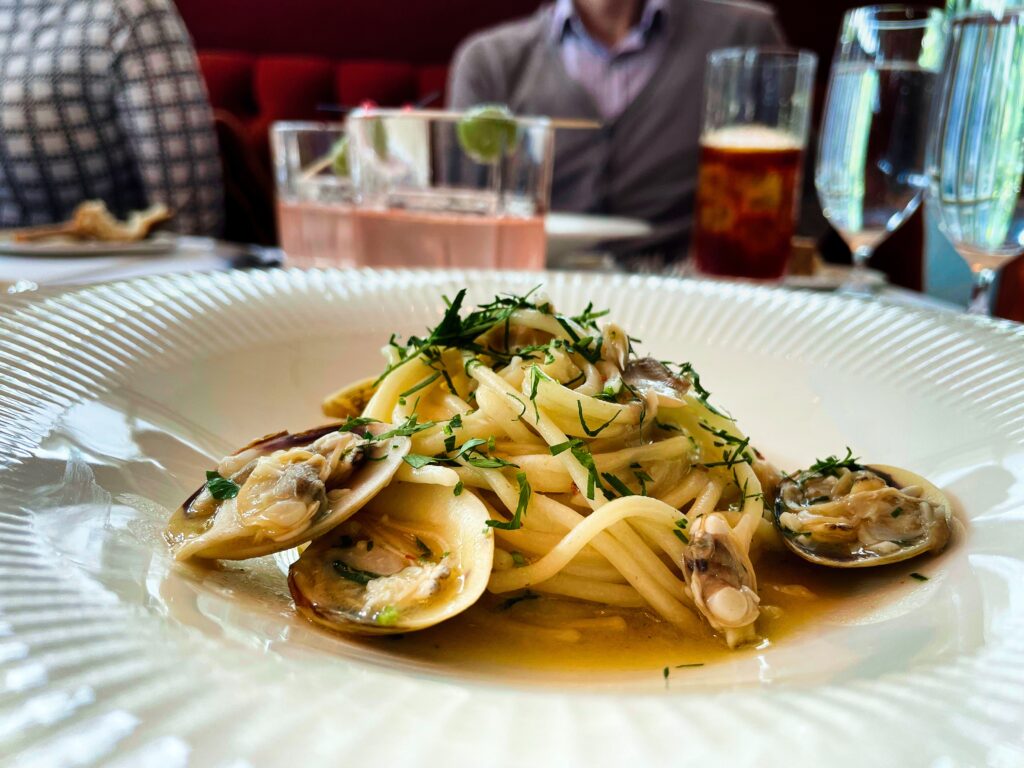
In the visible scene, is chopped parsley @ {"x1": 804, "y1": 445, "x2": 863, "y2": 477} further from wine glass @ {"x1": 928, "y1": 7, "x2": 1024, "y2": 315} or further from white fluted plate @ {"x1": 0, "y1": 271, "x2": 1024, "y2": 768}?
wine glass @ {"x1": 928, "y1": 7, "x2": 1024, "y2": 315}

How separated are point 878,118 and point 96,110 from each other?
3.88 metres

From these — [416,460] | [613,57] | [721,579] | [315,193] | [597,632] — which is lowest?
[597,632]

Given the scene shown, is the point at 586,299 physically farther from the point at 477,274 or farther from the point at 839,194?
the point at 839,194

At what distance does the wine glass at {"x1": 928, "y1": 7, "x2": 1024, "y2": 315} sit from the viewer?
1534 mm

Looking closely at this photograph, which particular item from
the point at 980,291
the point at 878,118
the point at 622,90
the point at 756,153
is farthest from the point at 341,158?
the point at 622,90

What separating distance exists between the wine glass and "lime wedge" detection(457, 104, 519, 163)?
1060mm

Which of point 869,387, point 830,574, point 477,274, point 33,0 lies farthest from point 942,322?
point 33,0

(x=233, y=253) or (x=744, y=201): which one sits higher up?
(x=744, y=201)

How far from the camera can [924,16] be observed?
7.48 ft

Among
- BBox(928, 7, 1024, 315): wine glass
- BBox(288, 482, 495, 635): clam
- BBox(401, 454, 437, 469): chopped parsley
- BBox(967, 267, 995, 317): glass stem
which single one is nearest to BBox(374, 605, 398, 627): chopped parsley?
BBox(288, 482, 495, 635): clam

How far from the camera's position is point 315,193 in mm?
2492

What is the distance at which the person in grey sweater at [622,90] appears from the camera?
5258 millimetres

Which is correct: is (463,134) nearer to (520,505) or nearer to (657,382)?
(657,382)

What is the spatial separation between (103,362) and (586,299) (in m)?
1.10
